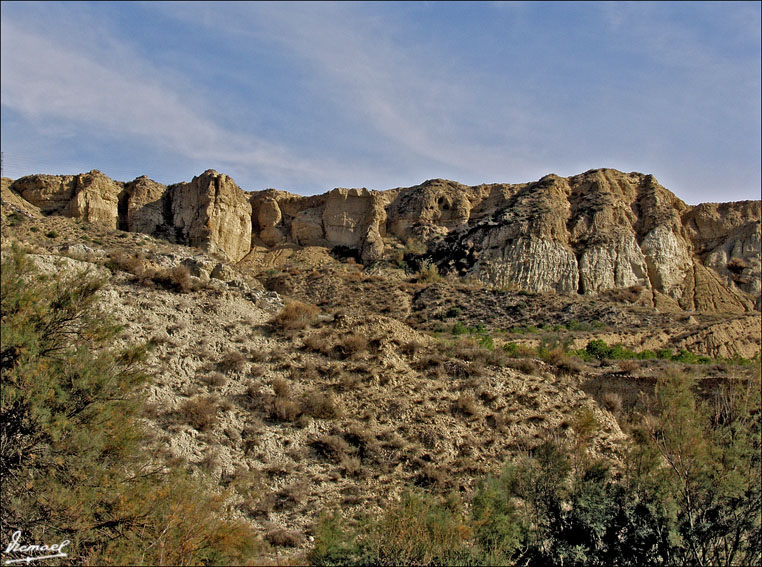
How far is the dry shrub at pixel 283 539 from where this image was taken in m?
11.3

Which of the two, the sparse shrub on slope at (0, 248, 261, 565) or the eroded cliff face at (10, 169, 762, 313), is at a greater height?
the eroded cliff face at (10, 169, 762, 313)

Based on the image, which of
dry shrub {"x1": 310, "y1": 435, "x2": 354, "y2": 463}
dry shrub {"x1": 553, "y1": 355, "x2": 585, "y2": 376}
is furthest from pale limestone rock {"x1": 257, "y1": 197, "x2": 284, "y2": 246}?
dry shrub {"x1": 310, "y1": 435, "x2": 354, "y2": 463}

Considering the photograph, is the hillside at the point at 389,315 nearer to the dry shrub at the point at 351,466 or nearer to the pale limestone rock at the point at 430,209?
the dry shrub at the point at 351,466

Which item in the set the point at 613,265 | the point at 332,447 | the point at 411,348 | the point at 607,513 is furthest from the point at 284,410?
the point at 613,265

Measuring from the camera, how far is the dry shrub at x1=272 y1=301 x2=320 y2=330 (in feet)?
62.0

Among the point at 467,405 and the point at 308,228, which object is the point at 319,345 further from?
the point at 308,228

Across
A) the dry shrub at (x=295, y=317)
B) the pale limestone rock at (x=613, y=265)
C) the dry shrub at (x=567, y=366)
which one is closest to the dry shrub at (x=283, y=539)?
the dry shrub at (x=295, y=317)

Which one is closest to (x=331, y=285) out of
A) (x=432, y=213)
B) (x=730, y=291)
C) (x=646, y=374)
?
(x=432, y=213)

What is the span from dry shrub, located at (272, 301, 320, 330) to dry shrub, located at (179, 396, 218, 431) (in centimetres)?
474

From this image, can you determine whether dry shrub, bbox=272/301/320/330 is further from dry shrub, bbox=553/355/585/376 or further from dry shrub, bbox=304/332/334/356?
dry shrub, bbox=553/355/585/376

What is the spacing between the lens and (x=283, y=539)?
11.3 m

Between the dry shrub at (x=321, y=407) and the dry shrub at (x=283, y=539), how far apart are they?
4.06 meters

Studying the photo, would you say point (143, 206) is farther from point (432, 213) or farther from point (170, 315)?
point (170, 315)

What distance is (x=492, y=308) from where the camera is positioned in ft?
121
